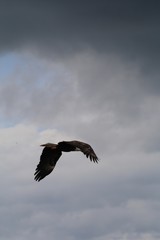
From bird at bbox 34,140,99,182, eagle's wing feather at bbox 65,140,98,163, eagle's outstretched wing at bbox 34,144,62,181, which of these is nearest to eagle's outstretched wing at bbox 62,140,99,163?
eagle's wing feather at bbox 65,140,98,163

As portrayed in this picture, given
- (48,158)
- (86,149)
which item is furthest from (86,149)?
(48,158)

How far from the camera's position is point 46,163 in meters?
60.3

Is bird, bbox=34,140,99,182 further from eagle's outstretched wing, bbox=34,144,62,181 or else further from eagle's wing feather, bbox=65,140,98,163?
eagle's wing feather, bbox=65,140,98,163

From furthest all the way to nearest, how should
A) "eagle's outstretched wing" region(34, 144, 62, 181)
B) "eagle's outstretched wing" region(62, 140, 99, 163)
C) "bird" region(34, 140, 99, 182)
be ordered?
"eagle's outstretched wing" region(34, 144, 62, 181) → "bird" region(34, 140, 99, 182) → "eagle's outstretched wing" region(62, 140, 99, 163)

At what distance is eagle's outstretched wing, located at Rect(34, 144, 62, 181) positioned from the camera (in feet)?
197

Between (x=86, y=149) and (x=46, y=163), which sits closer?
(x=86, y=149)

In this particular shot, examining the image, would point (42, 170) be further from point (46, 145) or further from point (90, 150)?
point (90, 150)

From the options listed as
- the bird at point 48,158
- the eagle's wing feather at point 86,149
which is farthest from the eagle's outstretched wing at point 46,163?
the eagle's wing feather at point 86,149

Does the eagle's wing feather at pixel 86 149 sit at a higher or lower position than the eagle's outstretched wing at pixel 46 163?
lower

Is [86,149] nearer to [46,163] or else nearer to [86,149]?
[86,149]

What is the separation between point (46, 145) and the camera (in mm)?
58594

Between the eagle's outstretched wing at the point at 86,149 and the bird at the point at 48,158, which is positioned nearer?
the eagle's outstretched wing at the point at 86,149

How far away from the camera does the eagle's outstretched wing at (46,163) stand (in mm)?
60094

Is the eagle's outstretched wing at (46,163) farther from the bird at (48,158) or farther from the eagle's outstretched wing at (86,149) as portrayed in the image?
the eagle's outstretched wing at (86,149)
